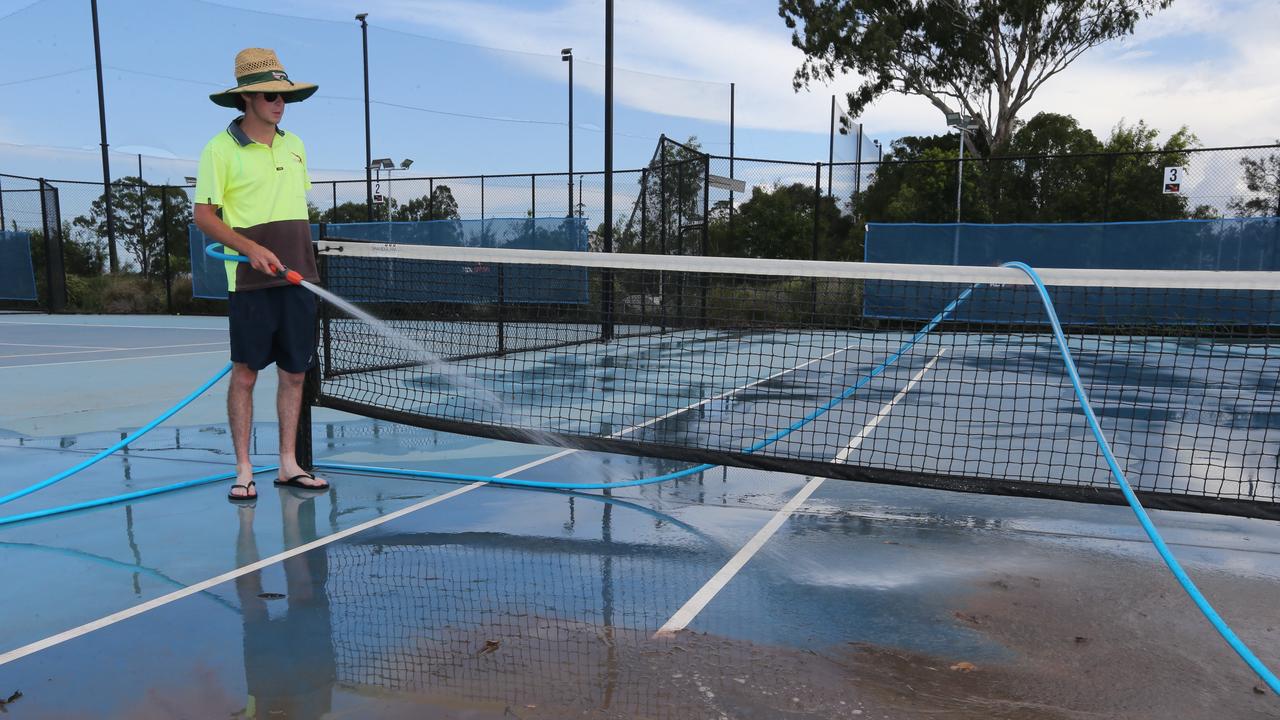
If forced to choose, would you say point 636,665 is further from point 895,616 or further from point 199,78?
point 199,78

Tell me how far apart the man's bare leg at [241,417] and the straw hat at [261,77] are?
1302 mm

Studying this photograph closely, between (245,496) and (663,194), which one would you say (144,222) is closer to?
(663,194)

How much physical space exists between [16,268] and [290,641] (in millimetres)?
24921

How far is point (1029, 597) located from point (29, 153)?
127 ft

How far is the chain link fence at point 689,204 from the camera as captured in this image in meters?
15.9

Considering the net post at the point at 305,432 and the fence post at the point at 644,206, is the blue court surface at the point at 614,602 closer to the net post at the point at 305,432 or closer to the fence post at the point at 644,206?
the net post at the point at 305,432

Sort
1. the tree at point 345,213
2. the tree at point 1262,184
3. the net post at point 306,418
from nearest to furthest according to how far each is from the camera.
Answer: the net post at point 306,418
the tree at point 1262,184
the tree at point 345,213

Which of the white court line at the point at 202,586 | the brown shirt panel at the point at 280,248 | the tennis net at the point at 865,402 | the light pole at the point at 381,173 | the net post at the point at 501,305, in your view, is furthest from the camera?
the light pole at the point at 381,173

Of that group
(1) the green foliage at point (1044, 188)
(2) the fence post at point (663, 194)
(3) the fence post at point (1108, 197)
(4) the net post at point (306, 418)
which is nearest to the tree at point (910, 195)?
(1) the green foliage at point (1044, 188)

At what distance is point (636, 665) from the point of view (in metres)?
2.67

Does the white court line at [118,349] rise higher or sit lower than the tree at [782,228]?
lower

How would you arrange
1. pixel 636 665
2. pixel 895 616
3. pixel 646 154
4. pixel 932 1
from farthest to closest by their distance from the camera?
pixel 646 154 < pixel 932 1 < pixel 895 616 < pixel 636 665

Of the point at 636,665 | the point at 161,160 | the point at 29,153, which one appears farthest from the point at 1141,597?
the point at 29,153

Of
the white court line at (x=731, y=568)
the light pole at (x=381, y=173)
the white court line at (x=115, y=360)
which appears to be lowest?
the white court line at (x=115, y=360)
